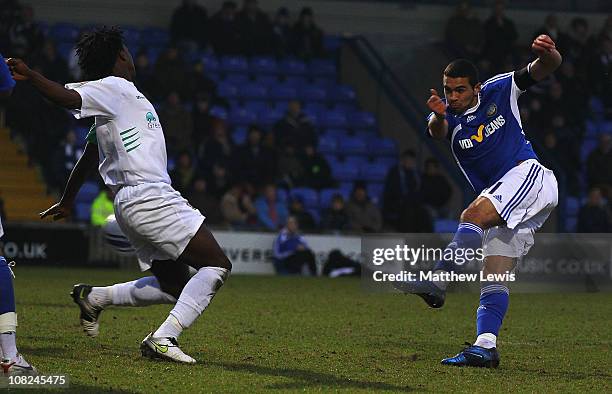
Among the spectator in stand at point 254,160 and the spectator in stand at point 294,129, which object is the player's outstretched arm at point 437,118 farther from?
the spectator in stand at point 294,129

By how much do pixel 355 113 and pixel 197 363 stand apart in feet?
57.7

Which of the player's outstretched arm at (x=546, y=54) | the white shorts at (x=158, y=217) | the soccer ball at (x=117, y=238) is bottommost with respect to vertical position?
the soccer ball at (x=117, y=238)

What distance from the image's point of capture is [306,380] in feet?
23.7

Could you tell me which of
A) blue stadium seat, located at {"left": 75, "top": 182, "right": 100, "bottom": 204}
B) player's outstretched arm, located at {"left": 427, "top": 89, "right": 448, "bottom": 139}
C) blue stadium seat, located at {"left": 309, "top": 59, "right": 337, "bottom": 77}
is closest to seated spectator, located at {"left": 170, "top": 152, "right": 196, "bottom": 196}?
blue stadium seat, located at {"left": 75, "top": 182, "right": 100, "bottom": 204}

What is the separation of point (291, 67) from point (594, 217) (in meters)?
7.27

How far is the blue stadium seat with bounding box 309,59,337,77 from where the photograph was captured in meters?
25.5

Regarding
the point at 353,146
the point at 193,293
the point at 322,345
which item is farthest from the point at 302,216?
the point at 193,293

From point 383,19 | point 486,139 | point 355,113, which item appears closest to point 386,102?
point 355,113

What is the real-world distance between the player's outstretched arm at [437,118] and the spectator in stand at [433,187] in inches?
504

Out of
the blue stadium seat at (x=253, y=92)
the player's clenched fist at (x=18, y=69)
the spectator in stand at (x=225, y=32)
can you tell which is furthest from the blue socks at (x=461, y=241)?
the blue stadium seat at (x=253, y=92)

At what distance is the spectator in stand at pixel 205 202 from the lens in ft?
66.1

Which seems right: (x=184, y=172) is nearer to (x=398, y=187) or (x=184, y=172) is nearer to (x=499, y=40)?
(x=398, y=187)

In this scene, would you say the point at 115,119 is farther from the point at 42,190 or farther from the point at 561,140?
the point at 561,140

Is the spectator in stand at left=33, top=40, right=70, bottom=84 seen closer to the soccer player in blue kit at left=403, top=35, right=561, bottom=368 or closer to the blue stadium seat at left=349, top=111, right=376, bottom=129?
the blue stadium seat at left=349, top=111, right=376, bottom=129
